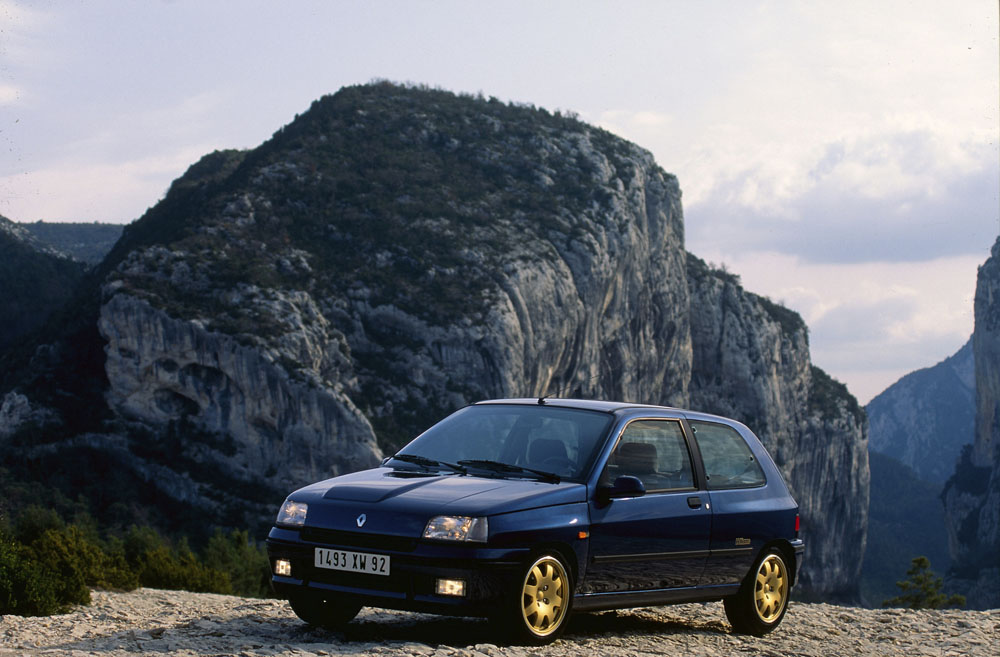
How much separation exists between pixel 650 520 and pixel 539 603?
3.74 feet

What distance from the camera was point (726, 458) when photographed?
894 centimetres

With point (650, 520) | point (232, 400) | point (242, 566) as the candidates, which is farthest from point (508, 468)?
point (232, 400)

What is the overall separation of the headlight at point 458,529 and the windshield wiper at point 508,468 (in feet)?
2.63

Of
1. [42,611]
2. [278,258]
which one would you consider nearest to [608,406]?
[42,611]

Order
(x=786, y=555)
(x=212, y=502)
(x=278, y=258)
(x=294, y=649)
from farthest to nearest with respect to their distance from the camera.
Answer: (x=278, y=258)
(x=212, y=502)
(x=786, y=555)
(x=294, y=649)

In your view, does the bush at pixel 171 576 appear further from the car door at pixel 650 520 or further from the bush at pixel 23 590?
the car door at pixel 650 520

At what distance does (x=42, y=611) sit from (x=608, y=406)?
5.53m

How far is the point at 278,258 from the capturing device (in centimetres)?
7306

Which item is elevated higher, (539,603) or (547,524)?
(547,524)

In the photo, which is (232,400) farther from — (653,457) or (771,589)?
(653,457)

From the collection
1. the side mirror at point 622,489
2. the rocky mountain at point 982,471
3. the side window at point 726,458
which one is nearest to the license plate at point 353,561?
the side mirror at point 622,489

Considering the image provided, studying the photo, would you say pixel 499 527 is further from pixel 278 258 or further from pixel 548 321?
pixel 548 321

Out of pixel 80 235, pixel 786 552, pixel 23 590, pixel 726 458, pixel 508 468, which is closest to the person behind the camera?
pixel 508 468

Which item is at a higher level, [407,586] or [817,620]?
[407,586]
